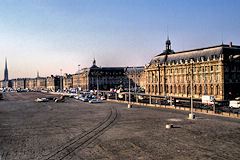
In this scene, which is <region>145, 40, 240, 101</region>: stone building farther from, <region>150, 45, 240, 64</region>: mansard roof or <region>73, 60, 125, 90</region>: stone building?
<region>73, 60, 125, 90</region>: stone building

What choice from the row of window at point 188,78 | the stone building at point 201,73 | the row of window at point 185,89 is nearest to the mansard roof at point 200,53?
the stone building at point 201,73

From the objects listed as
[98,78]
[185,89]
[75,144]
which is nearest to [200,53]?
[185,89]

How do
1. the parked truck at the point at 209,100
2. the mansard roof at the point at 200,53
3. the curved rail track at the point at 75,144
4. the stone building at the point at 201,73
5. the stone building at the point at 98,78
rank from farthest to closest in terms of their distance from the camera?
1. the stone building at the point at 98,78
2. the mansard roof at the point at 200,53
3. the stone building at the point at 201,73
4. the parked truck at the point at 209,100
5. the curved rail track at the point at 75,144

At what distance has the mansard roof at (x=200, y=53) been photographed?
83.9 metres

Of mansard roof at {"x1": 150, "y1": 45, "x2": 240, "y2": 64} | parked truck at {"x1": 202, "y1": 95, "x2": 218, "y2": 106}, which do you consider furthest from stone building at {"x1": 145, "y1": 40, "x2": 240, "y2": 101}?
parked truck at {"x1": 202, "y1": 95, "x2": 218, "y2": 106}

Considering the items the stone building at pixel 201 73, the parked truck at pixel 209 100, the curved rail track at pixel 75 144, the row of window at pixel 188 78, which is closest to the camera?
the curved rail track at pixel 75 144

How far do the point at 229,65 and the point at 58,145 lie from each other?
7352 centimetres

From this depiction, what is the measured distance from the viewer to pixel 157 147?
24.3 metres

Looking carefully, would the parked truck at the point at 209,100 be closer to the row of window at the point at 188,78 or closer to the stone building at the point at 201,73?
the stone building at the point at 201,73

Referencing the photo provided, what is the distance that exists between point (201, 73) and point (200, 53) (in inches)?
349

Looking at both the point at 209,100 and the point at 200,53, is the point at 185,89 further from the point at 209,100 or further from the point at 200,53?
the point at 209,100

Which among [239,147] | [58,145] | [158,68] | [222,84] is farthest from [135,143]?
[158,68]

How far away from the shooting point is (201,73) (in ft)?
291

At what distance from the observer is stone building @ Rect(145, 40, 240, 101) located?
81250 mm
